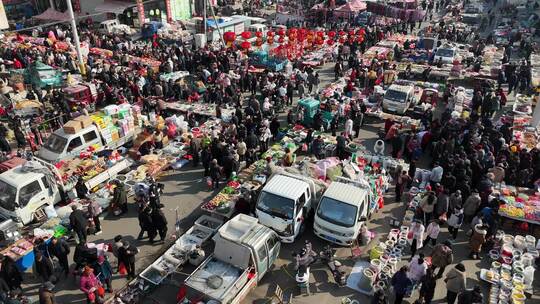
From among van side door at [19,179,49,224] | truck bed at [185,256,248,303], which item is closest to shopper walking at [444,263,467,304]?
truck bed at [185,256,248,303]

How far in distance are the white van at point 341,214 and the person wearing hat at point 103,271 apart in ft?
20.1

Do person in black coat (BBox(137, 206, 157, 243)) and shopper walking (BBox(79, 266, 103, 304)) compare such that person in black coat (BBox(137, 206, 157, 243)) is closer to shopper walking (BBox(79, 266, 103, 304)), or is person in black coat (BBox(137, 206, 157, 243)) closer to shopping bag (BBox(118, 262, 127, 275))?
shopping bag (BBox(118, 262, 127, 275))

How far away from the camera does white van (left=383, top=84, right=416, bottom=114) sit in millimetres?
21625

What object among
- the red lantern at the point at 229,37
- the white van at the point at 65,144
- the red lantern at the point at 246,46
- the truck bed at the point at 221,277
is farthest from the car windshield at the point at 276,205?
the red lantern at the point at 229,37

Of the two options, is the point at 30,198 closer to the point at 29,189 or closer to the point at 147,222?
the point at 29,189

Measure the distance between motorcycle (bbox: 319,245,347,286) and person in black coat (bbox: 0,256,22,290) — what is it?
27.3 feet

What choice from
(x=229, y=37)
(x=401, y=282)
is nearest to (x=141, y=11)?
(x=229, y=37)

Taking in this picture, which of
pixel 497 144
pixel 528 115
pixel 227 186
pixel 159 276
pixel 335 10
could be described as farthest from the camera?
pixel 335 10

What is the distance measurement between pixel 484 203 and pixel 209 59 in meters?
19.6

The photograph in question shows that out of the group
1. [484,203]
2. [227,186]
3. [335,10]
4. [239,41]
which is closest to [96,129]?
[227,186]

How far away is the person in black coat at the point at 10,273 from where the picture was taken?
11.0m

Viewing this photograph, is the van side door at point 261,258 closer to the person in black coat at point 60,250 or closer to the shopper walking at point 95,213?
the person in black coat at point 60,250

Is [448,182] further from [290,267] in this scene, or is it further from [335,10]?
[335,10]

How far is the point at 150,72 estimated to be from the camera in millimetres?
25891
